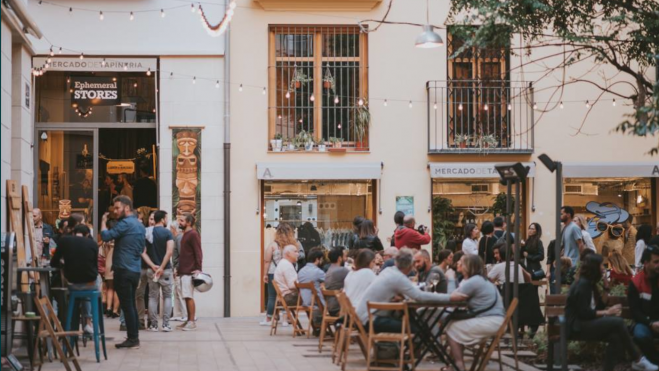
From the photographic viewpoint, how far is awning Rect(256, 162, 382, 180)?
19062 mm

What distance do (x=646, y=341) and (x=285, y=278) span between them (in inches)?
245

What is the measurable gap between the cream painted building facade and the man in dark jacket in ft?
27.6

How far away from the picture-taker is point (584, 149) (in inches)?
778

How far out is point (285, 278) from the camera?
50.9 feet

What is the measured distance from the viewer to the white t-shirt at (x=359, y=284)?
11984 millimetres

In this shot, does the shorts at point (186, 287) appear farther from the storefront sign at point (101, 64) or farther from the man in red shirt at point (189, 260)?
the storefront sign at point (101, 64)

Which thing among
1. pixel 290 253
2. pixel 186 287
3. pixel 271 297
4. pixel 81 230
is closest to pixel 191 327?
pixel 186 287

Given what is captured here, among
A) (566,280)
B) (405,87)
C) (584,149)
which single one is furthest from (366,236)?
(584,149)

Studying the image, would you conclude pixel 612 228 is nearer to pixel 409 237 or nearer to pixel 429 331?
pixel 409 237

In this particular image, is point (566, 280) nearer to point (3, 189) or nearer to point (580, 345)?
point (580, 345)

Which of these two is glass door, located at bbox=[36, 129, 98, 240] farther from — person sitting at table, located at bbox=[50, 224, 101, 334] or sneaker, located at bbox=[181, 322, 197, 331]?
person sitting at table, located at bbox=[50, 224, 101, 334]

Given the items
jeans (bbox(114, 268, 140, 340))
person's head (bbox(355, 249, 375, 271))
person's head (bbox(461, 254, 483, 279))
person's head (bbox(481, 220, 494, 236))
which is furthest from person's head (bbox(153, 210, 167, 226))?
person's head (bbox(461, 254, 483, 279))

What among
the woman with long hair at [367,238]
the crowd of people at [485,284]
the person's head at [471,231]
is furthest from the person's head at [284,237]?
the person's head at [471,231]

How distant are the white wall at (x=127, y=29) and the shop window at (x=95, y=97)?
0.57m
